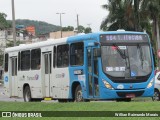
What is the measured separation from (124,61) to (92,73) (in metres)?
1.39

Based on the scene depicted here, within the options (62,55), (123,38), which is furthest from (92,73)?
(62,55)

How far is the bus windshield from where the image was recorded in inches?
792

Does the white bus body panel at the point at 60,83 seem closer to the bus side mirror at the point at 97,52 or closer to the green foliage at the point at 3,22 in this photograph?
the bus side mirror at the point at 97,52

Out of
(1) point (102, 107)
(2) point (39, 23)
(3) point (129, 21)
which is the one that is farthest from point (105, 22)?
(2) point (39, 23)

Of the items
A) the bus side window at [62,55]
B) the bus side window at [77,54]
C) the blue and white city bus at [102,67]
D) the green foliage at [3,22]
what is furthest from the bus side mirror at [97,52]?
the green foliage at [3,22]

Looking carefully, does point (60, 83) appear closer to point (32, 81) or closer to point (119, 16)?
point (32, 81)

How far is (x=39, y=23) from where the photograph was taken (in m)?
187

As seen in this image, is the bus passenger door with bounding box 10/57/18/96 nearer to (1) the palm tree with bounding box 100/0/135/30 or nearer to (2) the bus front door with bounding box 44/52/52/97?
(2) the bus front door with bounding box 44/52/52/97

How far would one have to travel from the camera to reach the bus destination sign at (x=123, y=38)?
67.5 ft

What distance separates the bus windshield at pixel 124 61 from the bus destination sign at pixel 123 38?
305mm

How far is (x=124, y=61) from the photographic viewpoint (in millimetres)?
20188

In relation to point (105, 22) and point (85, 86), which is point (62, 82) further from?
point (105, 22)

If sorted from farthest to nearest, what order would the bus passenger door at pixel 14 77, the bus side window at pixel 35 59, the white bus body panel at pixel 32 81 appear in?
the bus passenger door at pixel 14 77 → the white bus body panel at pixel 32 81 → the bus side window at pixel 35 59

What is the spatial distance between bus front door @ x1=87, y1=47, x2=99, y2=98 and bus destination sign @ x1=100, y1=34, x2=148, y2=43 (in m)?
0.68
